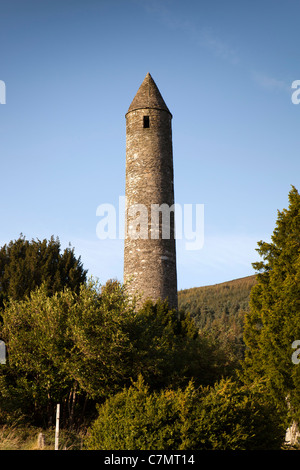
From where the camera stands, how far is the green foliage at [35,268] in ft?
95.6

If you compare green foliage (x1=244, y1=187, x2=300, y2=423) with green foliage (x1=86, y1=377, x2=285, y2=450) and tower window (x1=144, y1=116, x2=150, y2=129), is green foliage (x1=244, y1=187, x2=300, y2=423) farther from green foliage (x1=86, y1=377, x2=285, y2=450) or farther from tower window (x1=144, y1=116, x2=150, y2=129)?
tower window (x1=144, y1=116, x2=150, y2=129)

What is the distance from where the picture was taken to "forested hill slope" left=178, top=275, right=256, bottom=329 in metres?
84.8

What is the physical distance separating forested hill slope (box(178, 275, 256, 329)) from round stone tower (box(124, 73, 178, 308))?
4238cm

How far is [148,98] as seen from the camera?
32406mm

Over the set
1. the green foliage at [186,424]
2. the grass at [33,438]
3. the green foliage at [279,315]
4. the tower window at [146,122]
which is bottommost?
the grass at [33,438]

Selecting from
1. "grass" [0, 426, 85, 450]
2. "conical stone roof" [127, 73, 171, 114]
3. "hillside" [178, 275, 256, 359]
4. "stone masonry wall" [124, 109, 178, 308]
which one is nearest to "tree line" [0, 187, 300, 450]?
"grass" [0, 426, 85, 450]

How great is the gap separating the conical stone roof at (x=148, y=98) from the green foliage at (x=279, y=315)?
39.0 ft

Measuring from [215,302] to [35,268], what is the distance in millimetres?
75964

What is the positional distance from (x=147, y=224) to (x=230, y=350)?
8.93 meters

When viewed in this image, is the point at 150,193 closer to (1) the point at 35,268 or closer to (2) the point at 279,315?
(1) the point at 35,268

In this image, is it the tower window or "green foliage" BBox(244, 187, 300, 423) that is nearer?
"green foliage" BBox(244, 187, 300, 423)

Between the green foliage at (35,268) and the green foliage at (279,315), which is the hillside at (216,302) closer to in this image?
the green foliage at (35,268)

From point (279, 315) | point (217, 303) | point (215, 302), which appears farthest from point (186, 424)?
point (215, 302)

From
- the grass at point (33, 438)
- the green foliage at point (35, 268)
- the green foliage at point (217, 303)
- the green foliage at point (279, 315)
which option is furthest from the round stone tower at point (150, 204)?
the green foliage at point (217, 303)
